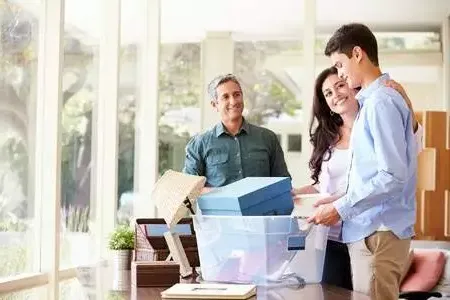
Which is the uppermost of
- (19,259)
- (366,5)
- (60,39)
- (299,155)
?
(366,5)

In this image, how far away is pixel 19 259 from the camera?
4242 mm

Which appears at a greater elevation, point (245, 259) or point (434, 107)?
point (434, 107)

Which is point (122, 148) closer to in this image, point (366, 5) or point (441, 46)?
point (366, 5)

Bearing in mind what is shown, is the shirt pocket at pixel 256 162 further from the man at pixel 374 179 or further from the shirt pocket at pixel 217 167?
the man at pixel 374 179

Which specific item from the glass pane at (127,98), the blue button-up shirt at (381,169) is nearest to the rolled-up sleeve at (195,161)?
the blue button-up shirt at (381,169)

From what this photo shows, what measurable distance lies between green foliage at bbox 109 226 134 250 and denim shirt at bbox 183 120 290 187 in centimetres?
69

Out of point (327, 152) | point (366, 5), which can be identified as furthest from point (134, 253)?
point (366, 5)

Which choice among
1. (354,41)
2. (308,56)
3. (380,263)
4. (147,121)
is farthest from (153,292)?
(308,56)

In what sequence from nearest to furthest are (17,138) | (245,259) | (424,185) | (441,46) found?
1. (245,259)
2. (17,138)
3. (424,185)
4. (441,46)

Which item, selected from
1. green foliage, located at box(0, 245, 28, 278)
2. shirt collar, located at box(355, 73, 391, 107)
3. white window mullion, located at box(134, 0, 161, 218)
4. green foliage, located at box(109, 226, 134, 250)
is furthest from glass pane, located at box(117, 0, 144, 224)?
shirt collar, located at box(355, 73, 391, 107)

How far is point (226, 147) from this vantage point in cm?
384

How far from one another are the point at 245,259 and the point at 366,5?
4903 mm

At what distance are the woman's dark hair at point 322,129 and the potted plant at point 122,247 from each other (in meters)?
0.70

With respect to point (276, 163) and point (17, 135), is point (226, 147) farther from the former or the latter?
point (17, 135)
